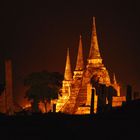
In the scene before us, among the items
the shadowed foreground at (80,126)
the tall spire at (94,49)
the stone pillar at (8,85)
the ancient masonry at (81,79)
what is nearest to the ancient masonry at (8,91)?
the stone pillar at (8,85)

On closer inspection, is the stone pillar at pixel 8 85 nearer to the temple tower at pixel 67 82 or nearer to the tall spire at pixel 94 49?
the tall spire at pixel 94 49

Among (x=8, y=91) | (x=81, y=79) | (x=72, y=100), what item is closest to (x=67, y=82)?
(x=81, y=79)

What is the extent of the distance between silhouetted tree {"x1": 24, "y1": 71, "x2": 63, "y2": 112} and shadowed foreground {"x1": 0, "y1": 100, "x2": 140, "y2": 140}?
24.3 metres

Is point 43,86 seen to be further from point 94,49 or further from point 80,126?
point 80,126

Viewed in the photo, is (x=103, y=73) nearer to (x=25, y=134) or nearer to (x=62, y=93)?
(x=62, y=93)

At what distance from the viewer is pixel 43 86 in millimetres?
54031

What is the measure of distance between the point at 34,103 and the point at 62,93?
1701cm

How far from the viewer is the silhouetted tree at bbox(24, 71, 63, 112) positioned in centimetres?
5253

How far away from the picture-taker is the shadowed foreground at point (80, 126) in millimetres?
23844

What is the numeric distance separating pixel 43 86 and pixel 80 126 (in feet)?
96.7

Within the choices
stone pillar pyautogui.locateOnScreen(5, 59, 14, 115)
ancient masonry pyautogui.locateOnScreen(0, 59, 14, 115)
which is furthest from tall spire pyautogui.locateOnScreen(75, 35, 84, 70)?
stone pillar pyautogui.locateOnScreen(5, 59, 14, 115)

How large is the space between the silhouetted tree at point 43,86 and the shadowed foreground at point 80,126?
79.8 feet

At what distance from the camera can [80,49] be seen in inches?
2670

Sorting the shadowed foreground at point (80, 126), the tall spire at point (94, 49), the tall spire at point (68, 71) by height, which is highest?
the tall spire at point (94, 49)
